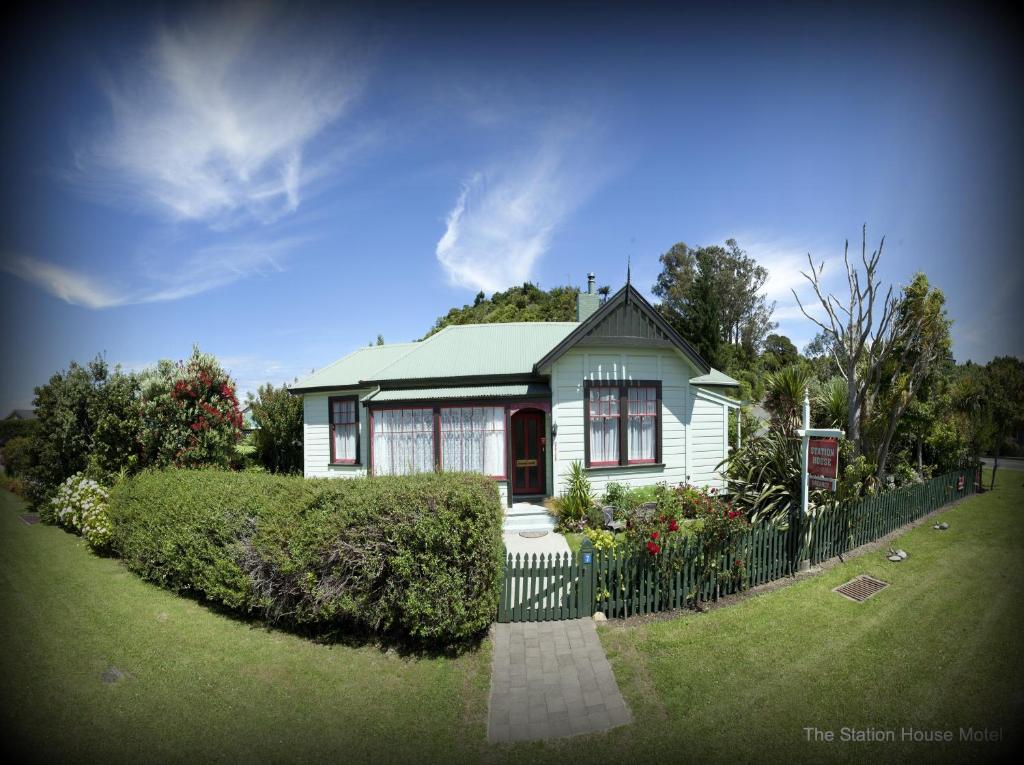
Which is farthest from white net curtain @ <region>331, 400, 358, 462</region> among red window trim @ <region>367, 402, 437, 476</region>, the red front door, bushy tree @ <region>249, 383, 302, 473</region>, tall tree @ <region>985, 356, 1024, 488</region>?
tall tree @ <region>985, 356, 1024, 488</region>

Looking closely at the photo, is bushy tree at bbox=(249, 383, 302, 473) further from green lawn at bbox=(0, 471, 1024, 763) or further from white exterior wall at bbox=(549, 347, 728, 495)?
white exterior wall at bbox=(549, 347, 728, 495)

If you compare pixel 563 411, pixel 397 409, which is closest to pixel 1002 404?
pixel 563 411

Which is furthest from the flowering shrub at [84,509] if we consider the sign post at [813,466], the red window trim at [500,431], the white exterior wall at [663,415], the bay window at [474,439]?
the sign post at [813,466]

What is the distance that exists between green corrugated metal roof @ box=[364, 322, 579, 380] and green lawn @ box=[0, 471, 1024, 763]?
8.36 metres

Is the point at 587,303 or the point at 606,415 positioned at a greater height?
the point at 587,303

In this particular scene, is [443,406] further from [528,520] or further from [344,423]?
[344,423]

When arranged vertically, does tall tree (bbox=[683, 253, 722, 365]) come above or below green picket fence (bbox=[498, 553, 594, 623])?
above

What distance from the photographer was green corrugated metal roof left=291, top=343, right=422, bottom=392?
1556cm

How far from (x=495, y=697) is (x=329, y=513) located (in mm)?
3120

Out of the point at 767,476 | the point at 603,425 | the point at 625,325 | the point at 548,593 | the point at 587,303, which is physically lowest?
the point at 548,593

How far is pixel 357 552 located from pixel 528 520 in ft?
20.7

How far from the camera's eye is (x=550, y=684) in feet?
15.9

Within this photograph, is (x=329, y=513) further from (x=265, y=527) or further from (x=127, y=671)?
(x=127, y=671)

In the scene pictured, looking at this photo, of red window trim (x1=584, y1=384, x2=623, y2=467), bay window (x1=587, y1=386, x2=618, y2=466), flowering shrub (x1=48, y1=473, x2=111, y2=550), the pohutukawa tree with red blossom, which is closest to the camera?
flowering shrub (x1=48, y1=473, x2=111, y2=550)
